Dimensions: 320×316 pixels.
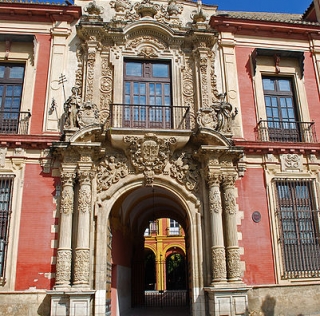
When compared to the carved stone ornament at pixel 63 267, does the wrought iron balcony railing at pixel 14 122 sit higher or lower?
higher

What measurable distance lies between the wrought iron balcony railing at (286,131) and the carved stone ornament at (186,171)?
2313 mm

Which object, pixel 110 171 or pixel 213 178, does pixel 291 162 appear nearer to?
pixel 213 178

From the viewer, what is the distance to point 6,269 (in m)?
9.25

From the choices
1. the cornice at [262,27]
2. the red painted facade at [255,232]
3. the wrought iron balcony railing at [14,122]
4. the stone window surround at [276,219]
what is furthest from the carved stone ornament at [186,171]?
the cornice at [262,27]

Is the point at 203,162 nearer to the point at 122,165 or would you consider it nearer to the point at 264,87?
the point at 122,165

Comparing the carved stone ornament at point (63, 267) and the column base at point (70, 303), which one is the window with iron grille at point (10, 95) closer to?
→ the carved stone ornament at point (63, 267)

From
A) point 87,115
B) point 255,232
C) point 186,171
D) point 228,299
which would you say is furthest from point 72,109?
point 228,299

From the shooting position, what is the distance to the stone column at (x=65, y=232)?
9.04 meters

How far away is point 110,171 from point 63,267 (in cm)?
279

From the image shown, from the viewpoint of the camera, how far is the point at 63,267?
908cm

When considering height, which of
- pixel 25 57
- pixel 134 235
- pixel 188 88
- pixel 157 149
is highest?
pixel 25 57

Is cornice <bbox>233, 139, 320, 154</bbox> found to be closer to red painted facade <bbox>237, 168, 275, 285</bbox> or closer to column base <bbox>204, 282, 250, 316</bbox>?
red painted facade <bbox>237, 168, 275, 285</bbox>

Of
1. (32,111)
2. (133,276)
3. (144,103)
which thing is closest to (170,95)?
(144,103)

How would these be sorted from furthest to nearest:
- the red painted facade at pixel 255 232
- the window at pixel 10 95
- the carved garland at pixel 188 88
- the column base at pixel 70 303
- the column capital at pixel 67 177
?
the carved garland at pixel 188 88
the window at pixel 10 95
the red painted facade at pixel 255 232
the column capital at pixel 67 177
the column base at pixel 70 303
